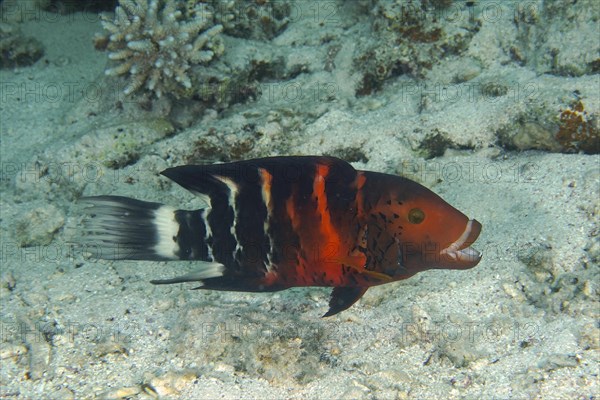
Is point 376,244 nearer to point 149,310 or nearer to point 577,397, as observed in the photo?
point 577,397

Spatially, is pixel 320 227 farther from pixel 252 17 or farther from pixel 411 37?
pixel 252 17

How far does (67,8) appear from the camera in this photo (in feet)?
26.0

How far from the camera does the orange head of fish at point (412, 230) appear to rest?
2793 millimetres

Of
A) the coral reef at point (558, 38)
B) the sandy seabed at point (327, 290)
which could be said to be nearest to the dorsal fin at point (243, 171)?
the sandy seabed at point (327, 290)

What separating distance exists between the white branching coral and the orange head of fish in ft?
10.4

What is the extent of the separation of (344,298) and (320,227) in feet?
1.66

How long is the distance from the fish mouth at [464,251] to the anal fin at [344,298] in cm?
57

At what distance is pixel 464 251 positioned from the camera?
2869 millimetres

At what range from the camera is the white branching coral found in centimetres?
524

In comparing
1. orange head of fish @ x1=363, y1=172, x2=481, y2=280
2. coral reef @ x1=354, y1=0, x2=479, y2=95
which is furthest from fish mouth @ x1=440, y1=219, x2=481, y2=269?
coral reef @ x1=354, y1=0, x2=479, y2=95

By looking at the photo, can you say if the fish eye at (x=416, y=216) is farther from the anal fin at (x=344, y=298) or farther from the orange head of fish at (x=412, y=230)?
the anal fin at (x=344, y=298)

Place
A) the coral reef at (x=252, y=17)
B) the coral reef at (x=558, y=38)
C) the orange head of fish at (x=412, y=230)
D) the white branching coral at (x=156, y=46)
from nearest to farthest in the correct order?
1. the orange head of fish at (x=412, y=230)
2. the coral reef at (x=558, y=38)
3. the white branching coral at (x=156, y=46)
4. the coral reef at (x=252, y=17)

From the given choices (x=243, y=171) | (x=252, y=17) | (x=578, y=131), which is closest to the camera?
(x=243, y=171)

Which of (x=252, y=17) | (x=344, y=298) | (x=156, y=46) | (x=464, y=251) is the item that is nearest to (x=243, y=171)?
(x=344, y=298)
